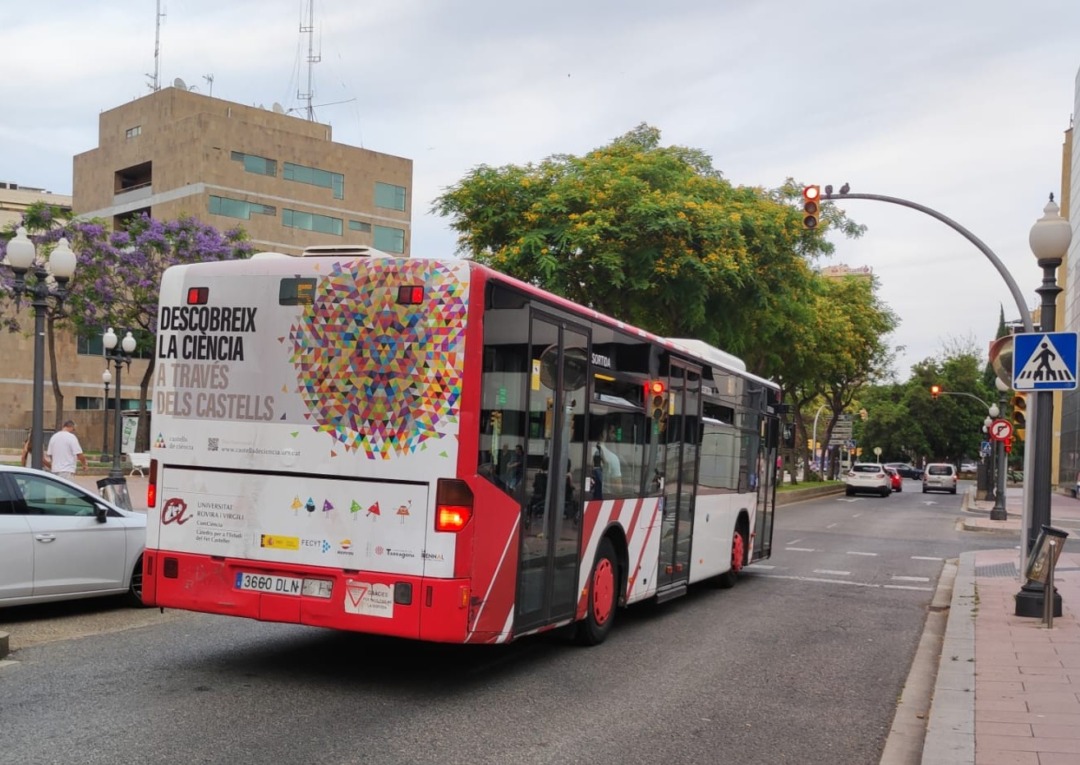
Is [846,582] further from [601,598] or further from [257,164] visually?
[257,164]

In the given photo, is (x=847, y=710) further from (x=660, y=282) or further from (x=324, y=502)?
(x=660, y=282)

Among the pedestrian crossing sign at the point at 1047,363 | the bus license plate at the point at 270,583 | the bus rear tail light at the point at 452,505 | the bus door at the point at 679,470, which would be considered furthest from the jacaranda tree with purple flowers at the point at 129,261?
the bus rear tail light at the point at 452,505

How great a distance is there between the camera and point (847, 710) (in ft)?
24.3

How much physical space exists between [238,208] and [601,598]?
179ft

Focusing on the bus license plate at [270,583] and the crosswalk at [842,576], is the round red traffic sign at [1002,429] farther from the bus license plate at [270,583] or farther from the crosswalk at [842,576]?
the bus license plate at [270,583]

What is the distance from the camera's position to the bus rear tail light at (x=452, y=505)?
6844mm

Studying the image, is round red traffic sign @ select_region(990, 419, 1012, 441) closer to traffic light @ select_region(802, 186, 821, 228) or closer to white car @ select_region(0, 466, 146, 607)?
traffic light @ select_region(802, 186, 821, 228)

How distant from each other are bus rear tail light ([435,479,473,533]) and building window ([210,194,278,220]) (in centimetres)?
5517

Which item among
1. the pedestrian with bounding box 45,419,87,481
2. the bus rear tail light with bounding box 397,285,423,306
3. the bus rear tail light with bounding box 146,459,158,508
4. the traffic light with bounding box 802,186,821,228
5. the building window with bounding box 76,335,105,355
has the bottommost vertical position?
the pedestrian with bounding box 45,419,87,481

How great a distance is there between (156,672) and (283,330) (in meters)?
2.59

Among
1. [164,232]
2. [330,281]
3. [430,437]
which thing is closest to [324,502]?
[430,437]

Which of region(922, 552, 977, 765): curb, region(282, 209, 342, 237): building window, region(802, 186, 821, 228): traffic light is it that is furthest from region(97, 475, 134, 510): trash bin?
region(282, 209, 342, 237): building window

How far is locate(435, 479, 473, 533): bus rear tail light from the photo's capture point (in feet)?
22.5

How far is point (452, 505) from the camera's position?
6.85 metres
